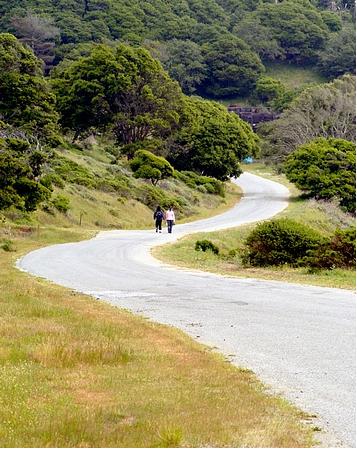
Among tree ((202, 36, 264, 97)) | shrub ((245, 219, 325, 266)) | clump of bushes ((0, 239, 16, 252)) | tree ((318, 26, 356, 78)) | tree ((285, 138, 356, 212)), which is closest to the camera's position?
shrub ((245, 219, 325, 266))

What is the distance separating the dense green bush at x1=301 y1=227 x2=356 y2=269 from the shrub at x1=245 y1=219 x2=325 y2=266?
0.73 metres

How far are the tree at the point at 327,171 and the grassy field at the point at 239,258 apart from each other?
4451 millimetres

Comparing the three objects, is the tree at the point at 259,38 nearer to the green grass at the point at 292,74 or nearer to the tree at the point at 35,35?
the green grass at the point at 292,74

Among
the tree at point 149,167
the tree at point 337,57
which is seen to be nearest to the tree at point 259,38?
the tree at point 337,57

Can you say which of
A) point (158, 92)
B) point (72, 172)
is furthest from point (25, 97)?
point (158, 92)

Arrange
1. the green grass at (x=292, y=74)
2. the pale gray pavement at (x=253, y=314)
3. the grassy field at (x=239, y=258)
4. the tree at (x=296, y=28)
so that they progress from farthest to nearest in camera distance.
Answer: the tree at (x=296, y=28), the green grass at (x=292, y=74), the grassy field at (x=239, y=258), the pale gray pavement at (x=253, y=314)

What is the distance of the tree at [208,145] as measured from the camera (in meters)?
71.8

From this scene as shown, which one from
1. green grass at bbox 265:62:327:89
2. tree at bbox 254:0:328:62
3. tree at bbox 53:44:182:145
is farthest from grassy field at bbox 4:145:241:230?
tree at bbox 254:0:328:62

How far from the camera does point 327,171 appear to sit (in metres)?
60.3

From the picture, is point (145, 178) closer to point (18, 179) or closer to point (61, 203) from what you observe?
point (61, 203)

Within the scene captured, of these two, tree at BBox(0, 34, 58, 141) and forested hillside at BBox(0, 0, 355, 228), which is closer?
tree at BBox(0, 34, 58, 141)

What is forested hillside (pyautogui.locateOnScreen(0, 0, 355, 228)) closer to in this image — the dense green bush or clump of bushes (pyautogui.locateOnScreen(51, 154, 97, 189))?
clump of bushes (pyautogui.locateOnScreen(51, 154, 97, 189))

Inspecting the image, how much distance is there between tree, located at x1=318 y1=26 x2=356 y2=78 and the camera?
140 meters

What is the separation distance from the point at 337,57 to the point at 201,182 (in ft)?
281
